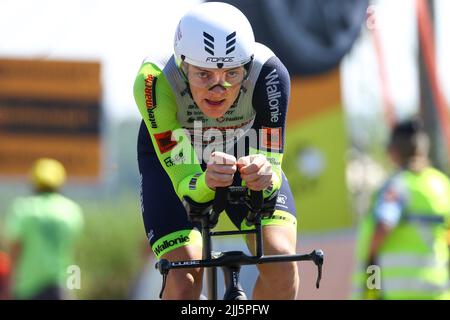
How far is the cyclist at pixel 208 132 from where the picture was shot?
618 centimetres

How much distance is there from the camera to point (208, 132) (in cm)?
677

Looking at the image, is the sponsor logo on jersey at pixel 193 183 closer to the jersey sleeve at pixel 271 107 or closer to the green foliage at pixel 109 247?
the jersey sleeve at pixel 271 107

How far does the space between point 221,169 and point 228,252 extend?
1.83 ft

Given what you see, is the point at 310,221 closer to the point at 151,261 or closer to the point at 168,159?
the point at 151,261

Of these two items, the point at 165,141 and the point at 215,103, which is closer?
the point at 215,103

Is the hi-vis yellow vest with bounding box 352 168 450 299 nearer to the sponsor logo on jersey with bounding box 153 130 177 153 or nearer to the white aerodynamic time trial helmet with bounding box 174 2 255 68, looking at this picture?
the sponsor logo on jersey with bounding box 153 130 177 153

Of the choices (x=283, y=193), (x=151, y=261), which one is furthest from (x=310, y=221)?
(x=283, y=193)

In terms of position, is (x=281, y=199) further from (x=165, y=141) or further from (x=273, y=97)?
(x=165, y=141)

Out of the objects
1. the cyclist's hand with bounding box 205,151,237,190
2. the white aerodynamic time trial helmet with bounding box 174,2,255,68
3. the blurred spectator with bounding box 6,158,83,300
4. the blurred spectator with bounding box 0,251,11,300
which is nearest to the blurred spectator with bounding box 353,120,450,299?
the white aerodynamic time trial helmet with bounding box 174,2,255,68

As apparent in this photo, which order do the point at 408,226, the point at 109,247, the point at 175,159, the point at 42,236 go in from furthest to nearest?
the point at 109,247
the point at 42,236
the point at 408,226
the point at 175,159

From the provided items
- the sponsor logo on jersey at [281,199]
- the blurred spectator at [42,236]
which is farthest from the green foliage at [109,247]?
the sponsor logo on jersey at [281,199]

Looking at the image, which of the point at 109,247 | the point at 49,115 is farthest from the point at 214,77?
the point at 109,247

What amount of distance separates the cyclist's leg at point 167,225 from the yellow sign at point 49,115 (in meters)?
8.98
